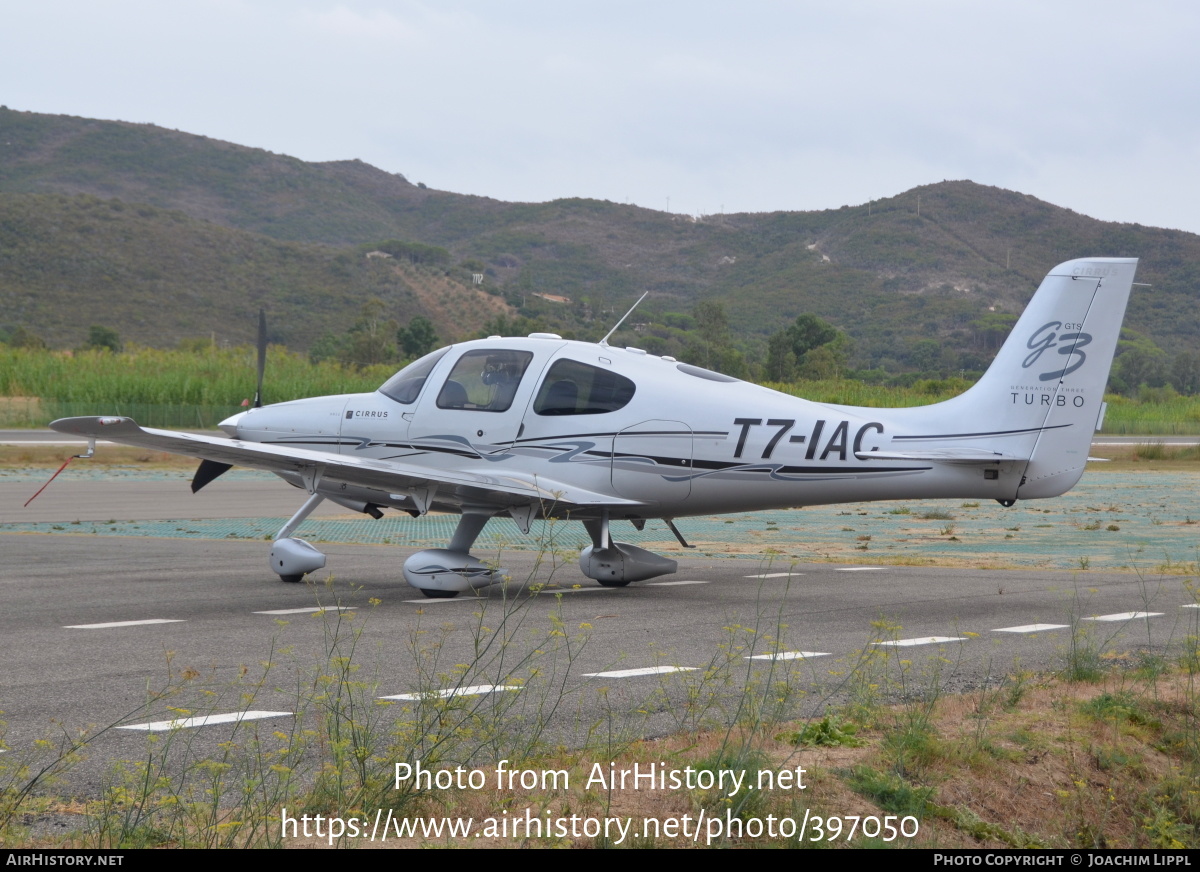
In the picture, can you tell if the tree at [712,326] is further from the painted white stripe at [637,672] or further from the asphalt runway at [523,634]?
the painted white stripe at [637,672]

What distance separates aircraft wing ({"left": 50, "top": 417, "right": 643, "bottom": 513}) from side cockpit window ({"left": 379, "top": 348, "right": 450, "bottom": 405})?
0.94 metres

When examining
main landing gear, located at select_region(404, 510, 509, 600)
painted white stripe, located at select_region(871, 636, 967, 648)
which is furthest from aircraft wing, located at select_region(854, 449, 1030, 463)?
main landing gear, located at select_region(404, 510, 509, 600)

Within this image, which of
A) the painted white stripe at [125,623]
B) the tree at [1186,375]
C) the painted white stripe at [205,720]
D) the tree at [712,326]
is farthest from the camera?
the tree at [1186,375]

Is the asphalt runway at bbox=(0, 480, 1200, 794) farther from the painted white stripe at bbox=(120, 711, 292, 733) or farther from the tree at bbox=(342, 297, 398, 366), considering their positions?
the tree at bbox=(342, 297, 398, 366)

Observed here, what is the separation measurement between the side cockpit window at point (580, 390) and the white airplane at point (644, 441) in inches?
0.6

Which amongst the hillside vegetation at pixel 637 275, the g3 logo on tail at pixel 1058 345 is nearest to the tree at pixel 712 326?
the hillside vegetation at pixel 637 275

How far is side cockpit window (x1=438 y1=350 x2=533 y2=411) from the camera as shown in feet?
42.1

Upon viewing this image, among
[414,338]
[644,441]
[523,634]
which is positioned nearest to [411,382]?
[644,441]

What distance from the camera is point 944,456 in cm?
1163

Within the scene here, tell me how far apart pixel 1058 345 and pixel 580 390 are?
183 inches

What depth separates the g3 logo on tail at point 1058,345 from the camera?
11648 millimetres

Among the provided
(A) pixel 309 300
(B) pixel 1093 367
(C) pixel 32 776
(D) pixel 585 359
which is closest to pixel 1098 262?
(B) pixel 1093 367

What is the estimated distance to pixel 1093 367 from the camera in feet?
38.2
